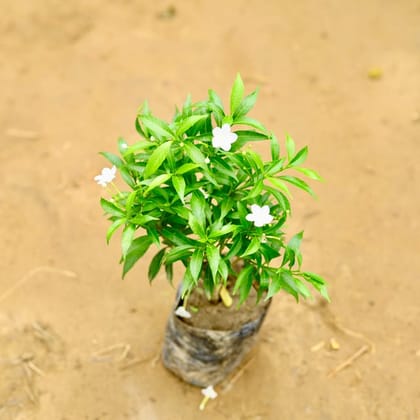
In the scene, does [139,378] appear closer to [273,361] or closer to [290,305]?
[273,361]

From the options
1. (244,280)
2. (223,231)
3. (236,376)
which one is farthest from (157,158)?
(236,376)

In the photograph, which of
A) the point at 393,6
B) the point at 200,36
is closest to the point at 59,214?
the point at 200,36

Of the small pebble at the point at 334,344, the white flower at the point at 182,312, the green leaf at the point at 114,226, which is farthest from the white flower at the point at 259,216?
the small pebble at the point at 334,344

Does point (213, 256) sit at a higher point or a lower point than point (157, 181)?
lower

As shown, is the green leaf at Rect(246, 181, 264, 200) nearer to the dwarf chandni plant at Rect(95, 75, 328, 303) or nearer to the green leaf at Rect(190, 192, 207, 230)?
the dwarf chandni plant at Rect(95, 75, 328, 303)

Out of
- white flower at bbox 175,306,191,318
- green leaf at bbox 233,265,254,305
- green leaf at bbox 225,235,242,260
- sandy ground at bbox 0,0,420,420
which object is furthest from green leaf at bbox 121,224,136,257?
sandy ground at bbox 0,0,420,420

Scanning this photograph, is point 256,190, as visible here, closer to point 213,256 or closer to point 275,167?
point 275,167
